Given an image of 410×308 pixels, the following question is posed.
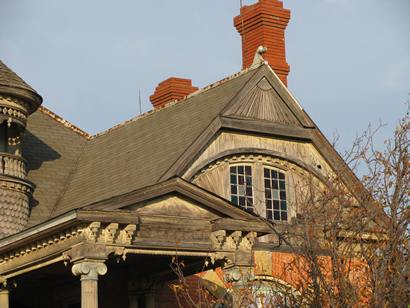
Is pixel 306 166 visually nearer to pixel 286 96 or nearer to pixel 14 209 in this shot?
pixel 286 96

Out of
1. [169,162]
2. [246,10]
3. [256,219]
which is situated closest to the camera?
[256,219]

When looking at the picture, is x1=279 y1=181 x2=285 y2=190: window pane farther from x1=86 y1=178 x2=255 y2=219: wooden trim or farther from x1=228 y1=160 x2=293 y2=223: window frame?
x1=86 y1=178 x2=255 y2=219: wooden trim

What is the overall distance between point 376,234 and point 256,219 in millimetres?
3697

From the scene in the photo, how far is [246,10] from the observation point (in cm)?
2802

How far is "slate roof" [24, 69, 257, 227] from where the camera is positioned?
2164 cm

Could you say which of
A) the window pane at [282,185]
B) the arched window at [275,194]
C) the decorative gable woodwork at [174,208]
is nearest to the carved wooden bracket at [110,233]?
the decorative gable woodwork at [174,208]

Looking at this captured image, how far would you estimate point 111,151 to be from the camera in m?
24.7

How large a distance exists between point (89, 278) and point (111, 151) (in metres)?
7.60

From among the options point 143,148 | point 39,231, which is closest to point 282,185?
point 143,148

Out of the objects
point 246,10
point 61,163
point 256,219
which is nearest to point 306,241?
point 256,219

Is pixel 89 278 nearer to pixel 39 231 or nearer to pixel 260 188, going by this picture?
pixel 39 231

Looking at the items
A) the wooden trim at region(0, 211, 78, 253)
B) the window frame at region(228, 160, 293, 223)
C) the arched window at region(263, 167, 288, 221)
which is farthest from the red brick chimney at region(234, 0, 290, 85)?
the wooden trim at region(0, 211, 78, 253)

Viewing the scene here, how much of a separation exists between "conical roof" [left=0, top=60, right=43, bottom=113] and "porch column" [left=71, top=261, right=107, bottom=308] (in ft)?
19.6

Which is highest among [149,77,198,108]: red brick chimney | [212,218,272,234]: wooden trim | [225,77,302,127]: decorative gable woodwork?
[149,77,198,108]: red brick chimney
